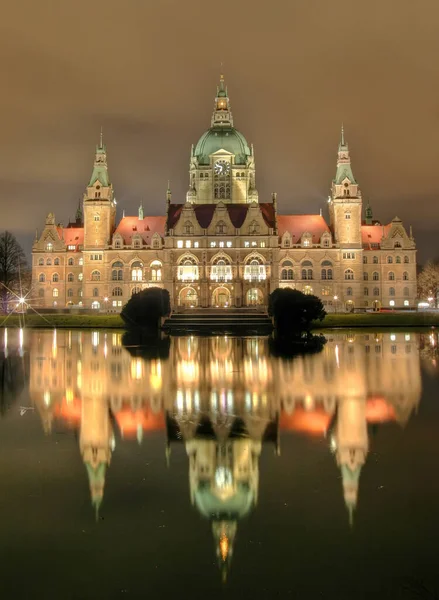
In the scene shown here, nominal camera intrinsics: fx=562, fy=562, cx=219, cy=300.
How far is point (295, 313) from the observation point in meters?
52.0

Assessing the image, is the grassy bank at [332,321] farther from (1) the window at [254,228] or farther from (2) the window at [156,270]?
(1) the window at [254,228]

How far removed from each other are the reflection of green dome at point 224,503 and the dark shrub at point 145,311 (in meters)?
48.5

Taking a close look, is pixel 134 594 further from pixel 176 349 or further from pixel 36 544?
pixel 176 349

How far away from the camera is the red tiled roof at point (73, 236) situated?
102 m

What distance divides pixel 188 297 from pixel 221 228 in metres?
12.3

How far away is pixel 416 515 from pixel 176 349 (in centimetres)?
2750

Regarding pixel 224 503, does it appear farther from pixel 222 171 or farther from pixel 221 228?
pixel 222 171

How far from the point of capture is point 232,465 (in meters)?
10.6

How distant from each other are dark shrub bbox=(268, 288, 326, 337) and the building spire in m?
69.7

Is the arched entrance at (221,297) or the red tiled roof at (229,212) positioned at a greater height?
the red tiled roof at (229,212)

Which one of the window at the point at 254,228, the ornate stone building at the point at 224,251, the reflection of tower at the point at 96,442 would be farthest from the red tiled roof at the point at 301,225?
the reflection of tower at the point at 96,442

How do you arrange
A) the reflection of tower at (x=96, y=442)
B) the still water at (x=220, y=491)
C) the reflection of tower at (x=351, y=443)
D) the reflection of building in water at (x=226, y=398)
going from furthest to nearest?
the reflection of building in water at (x=226, y=398) < the reflection of tower at (x=96, y=442) < the reflection of tower at (x=351, y=443) < the still water at (x=220, y=491)

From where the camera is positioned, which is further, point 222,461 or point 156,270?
point 156,270

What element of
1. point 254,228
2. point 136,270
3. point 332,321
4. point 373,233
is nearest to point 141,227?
point 136,270
